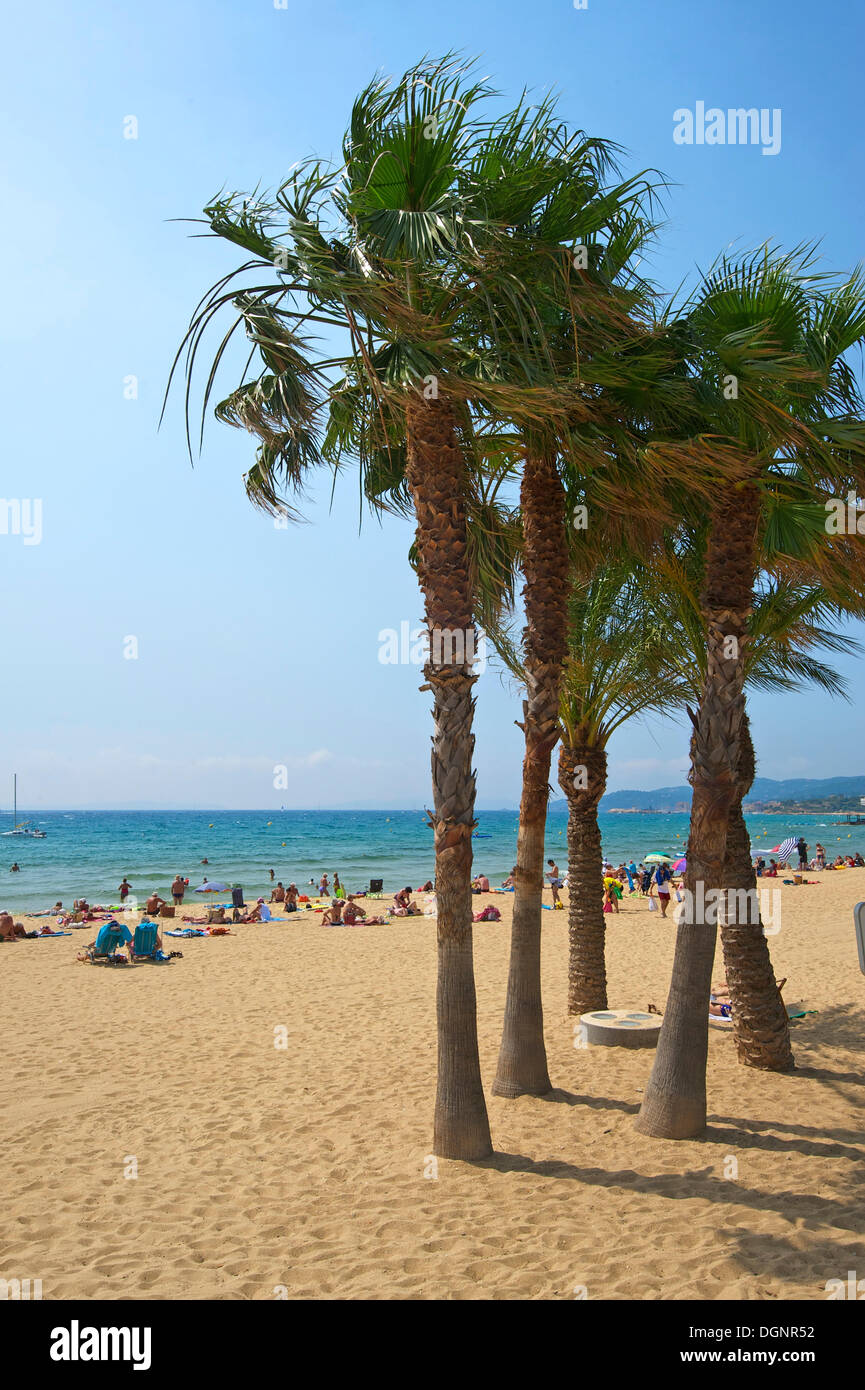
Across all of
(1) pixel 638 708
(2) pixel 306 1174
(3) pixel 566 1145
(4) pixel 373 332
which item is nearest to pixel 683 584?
(1) pixel 638 708

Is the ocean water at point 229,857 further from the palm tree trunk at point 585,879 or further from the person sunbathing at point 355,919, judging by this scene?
the palm tree trunk at point 585,879

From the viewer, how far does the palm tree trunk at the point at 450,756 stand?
247 inches

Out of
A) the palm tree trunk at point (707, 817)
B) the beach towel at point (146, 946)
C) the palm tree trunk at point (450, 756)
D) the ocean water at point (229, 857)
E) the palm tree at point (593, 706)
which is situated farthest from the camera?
the ocean water at point (229, 857)

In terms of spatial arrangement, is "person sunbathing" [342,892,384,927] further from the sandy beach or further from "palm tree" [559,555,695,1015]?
"palm tree" [559,555,695,1015]

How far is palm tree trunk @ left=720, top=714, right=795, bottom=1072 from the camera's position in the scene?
8398mm

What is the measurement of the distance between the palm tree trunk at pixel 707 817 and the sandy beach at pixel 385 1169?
1.31 feet

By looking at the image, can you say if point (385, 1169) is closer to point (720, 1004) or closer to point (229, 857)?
point (720, 1004)

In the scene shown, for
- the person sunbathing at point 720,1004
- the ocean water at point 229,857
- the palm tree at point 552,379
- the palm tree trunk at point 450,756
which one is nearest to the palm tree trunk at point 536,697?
the palm tree at point 552,379

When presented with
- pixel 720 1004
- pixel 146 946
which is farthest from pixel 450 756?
pixel 146 946

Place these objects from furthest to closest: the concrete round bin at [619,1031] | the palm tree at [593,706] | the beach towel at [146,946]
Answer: the beach towel at [146,946], the palm tree at [593,706], the concrete round bin at [619,1031]

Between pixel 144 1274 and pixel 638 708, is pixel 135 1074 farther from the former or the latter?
pixel 638 708

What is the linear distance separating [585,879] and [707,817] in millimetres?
4281

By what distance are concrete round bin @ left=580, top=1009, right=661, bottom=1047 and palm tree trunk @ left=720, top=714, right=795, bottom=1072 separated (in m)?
1.06

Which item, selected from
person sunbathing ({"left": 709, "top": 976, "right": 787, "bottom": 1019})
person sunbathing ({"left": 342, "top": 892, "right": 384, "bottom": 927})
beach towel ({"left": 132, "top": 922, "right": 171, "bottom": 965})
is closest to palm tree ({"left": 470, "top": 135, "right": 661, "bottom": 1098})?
person sunbathing ({"left": 709, "top": 976, "right": 787, "bottom": 1019})
